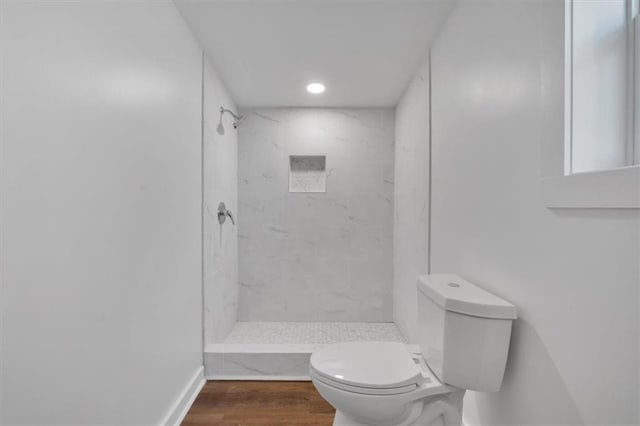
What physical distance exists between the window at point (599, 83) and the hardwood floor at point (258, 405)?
5.51 feet

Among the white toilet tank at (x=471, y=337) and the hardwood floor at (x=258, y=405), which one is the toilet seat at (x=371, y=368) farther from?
the hardwood floor at (x=258, y=405)

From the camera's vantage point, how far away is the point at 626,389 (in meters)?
0.67

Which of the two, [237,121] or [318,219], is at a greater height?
[237,121]

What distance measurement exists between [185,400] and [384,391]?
1207 mm

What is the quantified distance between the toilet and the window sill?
1.32 ft

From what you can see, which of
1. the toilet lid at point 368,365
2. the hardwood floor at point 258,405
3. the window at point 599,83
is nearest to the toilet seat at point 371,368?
the toilet lid at point 368,365

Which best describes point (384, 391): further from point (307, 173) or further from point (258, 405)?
point (307, 173)

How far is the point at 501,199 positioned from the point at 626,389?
0.64 meters

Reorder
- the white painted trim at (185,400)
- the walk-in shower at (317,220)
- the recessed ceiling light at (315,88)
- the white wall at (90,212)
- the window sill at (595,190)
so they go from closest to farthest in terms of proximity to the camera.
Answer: the window sill at (595,190)
the white wall at (90,212)
the white painted trim at (185,400)
the recessed ceiling light at (315,88)
the walk-in shower at (317,220)

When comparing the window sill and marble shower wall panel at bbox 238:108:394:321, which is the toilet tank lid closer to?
the window sill

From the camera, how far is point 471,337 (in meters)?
1.04


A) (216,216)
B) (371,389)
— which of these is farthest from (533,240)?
(216,216)

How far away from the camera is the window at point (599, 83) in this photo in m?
0.79

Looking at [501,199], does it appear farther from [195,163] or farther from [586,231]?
[195,163]
